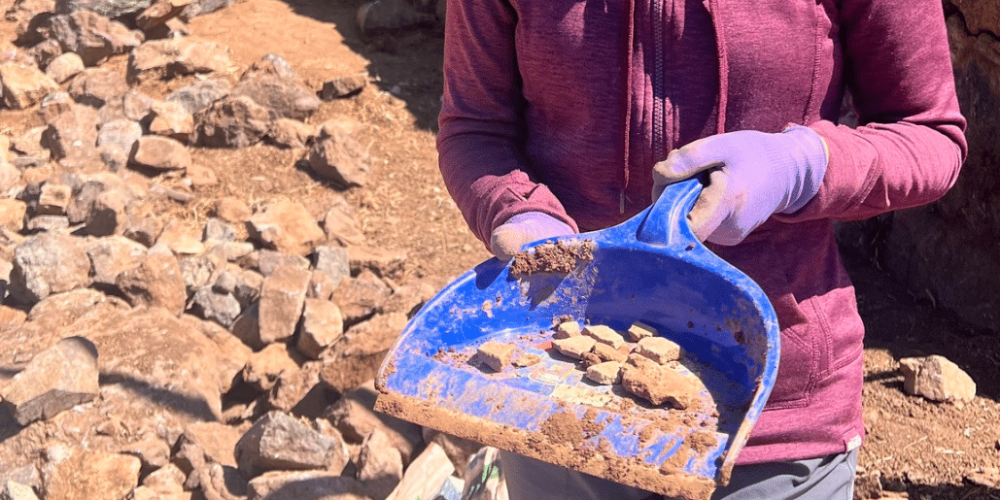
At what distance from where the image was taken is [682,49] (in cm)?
134

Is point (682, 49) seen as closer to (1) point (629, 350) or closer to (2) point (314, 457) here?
(1) point (629, 350)

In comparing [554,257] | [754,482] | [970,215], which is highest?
[554,257]

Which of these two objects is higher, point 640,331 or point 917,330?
point 640,331

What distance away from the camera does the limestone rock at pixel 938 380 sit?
3.18 meters

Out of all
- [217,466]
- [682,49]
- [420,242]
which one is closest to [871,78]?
[682,49]

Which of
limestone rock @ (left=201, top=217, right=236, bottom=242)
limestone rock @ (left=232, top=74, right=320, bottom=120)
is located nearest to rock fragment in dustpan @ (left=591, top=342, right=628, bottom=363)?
limestone rock @ (left=201, top=217, right=236, bottom=242)

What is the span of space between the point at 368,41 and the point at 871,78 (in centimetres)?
516

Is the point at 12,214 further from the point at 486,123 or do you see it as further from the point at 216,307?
the point at 486,123

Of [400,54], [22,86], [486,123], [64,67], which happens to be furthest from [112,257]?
[486,123]

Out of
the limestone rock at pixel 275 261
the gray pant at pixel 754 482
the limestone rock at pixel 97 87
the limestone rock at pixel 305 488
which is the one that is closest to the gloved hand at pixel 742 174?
the gray pant at pixel 754 482

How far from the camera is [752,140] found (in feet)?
4.28

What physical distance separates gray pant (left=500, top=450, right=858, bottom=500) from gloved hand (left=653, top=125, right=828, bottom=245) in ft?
1.18

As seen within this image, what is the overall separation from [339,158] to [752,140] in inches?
146

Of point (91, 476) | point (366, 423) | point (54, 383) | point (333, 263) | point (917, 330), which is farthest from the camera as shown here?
point (333, 263)
